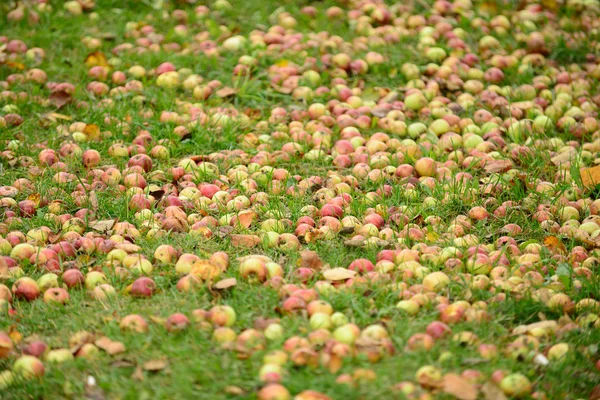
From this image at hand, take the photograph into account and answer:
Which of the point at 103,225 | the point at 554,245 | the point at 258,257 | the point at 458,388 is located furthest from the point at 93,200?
the point at 554,245

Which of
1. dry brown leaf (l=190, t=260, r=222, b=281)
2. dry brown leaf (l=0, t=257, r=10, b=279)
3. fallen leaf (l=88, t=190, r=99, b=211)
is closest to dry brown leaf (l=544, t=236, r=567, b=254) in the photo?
dry brown leaf (l=190, t=260, r=222, b=281)

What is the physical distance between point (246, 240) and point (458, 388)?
1.43m

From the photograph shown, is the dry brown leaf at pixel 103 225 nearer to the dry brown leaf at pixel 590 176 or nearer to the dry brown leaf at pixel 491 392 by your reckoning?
the dry brown leaf at pixel 491 392

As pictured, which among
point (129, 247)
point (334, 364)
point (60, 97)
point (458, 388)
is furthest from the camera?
point (60, 97)

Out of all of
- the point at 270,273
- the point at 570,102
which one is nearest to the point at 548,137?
the point at 570,102

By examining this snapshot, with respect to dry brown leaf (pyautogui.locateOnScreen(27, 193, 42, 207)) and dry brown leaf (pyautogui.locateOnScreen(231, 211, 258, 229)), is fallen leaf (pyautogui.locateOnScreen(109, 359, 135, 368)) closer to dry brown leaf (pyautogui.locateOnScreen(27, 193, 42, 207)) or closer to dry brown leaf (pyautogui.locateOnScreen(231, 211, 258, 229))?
dry brown leaf (pyautogui.locateOnScreen(231, 211, 258, 229))

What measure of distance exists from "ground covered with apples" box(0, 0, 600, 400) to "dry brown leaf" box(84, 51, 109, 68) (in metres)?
0.02

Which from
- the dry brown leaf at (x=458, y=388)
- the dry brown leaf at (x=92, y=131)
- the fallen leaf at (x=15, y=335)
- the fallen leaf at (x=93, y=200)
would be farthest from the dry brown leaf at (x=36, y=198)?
the dry brown leaf at (x=458, y=388)

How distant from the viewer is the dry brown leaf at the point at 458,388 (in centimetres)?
269

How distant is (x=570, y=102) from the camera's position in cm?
538

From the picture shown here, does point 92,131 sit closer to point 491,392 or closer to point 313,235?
point 313,235

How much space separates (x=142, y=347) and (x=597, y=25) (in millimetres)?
5142

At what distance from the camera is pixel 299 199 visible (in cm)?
424

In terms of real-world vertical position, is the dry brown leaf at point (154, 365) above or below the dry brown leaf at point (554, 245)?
below
